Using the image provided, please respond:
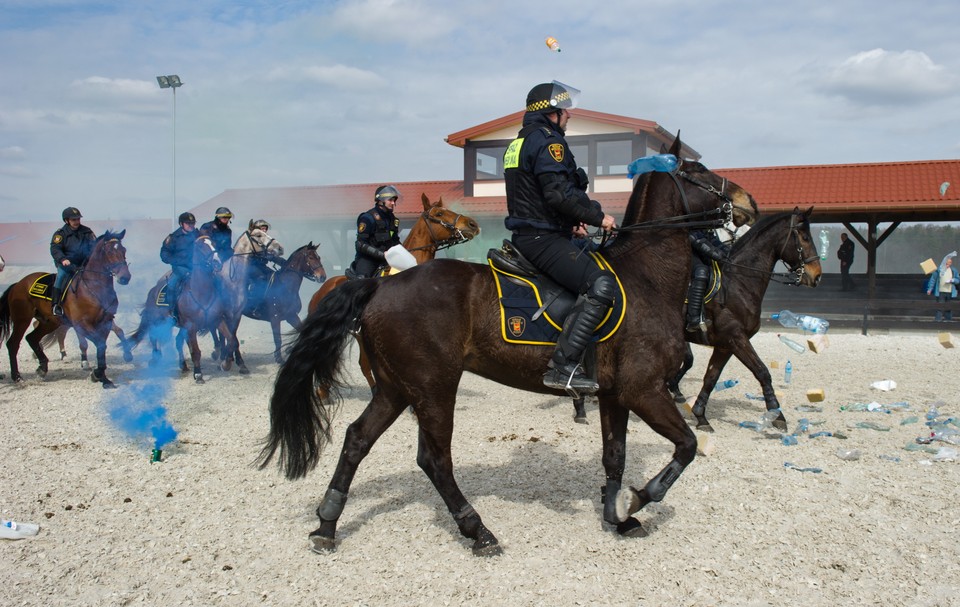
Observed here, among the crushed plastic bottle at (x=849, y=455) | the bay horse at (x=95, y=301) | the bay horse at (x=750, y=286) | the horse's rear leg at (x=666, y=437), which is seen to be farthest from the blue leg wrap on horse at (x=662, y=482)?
the bay horse at (x=95, y=301)

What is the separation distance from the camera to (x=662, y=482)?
16.0 feet

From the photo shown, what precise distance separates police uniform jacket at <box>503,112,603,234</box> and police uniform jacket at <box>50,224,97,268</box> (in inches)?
367

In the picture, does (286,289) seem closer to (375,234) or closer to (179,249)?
(179,249)

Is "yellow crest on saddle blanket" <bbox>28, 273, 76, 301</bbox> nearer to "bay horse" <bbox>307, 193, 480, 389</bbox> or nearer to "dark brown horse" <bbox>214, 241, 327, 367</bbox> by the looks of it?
"dark brown horse" <bbox>214, 241, 327, 367</bbox>

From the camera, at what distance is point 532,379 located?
16.7 feet

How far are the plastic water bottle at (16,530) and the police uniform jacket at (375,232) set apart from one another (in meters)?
5.00

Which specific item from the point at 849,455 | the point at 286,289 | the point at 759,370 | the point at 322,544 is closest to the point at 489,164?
the point at 286,289

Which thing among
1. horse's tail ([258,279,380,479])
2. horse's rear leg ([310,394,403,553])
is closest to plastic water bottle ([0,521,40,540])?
horse's tail ([258,279,380,479])

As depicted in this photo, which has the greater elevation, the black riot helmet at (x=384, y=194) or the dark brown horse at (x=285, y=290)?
the black riot helmet at (x=384, y=194)

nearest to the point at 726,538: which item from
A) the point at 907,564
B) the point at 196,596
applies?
the point at 907,564

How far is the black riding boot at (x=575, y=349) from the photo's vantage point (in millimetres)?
4801

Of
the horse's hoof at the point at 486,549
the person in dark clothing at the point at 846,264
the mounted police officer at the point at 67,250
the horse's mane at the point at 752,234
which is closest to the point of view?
the horse's hoof at the point at 486,549

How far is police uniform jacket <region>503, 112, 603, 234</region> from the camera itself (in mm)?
4875

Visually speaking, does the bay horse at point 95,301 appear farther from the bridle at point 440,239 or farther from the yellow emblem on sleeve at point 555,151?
the yellow emblem on sleeve at point 555,151
